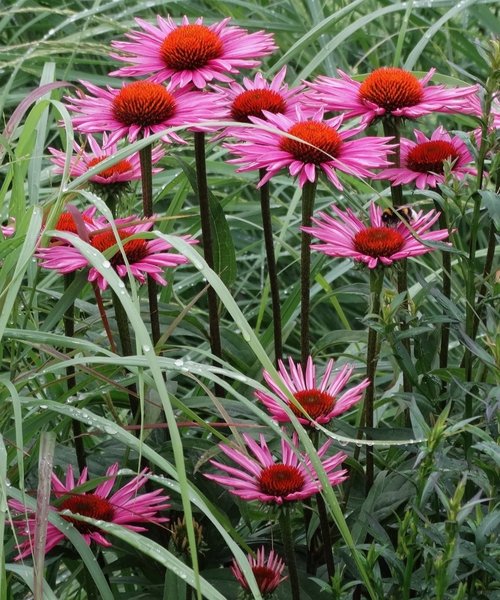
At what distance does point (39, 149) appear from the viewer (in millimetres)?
1341

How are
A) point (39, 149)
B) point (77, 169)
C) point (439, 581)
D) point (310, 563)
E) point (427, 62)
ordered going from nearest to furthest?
point (439, 581)
point (310, 563)
point (77, 169)
point (39, 149)
point (427, 62)

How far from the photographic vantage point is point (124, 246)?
1.00m

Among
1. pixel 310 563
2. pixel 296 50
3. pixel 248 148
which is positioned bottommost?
pixel 310 563

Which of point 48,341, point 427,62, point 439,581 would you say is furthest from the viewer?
point 427,62

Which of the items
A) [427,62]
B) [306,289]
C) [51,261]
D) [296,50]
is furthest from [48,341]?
[427,62]

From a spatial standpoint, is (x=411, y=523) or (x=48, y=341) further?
(x=48, y=341)

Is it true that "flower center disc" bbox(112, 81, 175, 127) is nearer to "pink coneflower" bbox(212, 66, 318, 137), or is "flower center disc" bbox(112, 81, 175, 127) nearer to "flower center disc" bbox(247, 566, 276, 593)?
"pink coneflower" bbox(212, 66, 318, 137)

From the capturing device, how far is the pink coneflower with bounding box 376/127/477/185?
108 cm

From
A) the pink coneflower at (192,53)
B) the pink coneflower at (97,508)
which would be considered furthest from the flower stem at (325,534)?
the pink coneflower at (192,53)

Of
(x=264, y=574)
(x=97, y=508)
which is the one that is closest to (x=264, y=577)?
(x=264, y=574)

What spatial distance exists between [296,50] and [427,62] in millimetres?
926

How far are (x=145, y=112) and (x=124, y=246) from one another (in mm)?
133

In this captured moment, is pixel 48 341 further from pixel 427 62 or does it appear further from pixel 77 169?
pixel 427 62

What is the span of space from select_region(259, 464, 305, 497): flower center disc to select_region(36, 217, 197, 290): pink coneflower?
19cm
